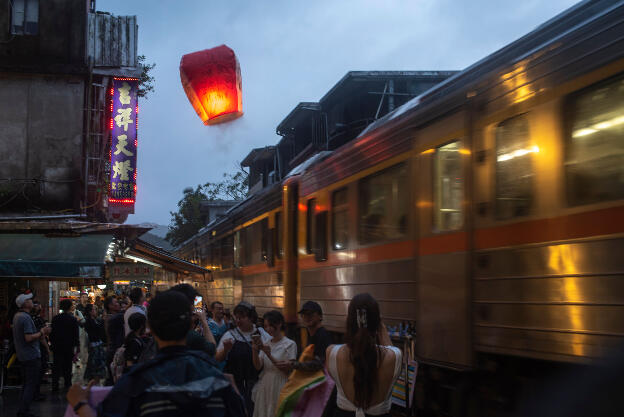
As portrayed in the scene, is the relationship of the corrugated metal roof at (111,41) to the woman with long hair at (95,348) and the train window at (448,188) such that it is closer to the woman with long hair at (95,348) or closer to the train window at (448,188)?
the woman with long hair at (95,348)

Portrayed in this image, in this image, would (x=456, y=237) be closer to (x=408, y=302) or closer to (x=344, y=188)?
(x=408, y=302)

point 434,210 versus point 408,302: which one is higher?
point 434,210

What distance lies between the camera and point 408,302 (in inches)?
299

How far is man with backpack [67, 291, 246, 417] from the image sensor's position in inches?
112

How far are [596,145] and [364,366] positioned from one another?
2280 millimetres

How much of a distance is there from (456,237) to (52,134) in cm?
1308

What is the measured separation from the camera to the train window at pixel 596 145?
15.6 feet

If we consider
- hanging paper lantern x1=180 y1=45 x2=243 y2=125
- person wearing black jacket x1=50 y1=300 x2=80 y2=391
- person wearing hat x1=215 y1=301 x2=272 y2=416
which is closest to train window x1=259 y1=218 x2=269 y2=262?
person wearing black jacket x1=50 y1=300 x2=80 y2=391

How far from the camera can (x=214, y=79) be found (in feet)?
32.0

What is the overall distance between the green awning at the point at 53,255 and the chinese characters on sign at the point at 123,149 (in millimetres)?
2694

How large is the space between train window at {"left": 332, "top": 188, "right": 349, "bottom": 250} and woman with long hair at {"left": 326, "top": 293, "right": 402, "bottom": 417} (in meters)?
5.01

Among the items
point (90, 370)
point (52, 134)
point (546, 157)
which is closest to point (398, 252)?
point (546, 157)

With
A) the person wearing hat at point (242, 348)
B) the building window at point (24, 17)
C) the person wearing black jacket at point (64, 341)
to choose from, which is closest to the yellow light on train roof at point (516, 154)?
the person wearing hat at point (242, 348)

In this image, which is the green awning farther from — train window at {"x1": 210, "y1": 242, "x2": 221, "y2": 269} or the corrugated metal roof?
train window at {"x1": 210, "y1": 242, "x2": 221, "y2": 269}
